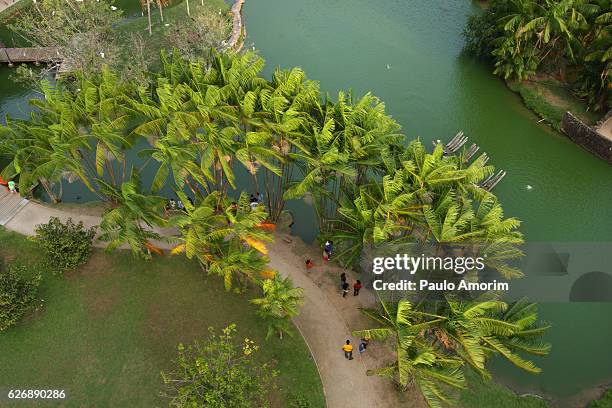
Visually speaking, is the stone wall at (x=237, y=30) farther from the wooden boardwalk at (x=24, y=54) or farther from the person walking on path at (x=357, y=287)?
the person walking on path at (x=357, y=287)

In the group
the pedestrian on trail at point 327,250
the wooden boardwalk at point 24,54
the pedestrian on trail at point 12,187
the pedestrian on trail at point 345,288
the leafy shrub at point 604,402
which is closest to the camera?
the leafy shrub at point 604,402

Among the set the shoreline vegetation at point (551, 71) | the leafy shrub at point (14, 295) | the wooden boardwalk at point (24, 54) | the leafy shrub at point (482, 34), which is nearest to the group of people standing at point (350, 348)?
the leafy shrub at point (14, 295)

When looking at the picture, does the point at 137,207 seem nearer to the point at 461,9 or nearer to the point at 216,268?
the point at 216,268

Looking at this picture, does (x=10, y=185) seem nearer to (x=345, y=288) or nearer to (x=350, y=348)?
(x=345, y=288)

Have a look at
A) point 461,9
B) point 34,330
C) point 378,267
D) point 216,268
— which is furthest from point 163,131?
point 461,9

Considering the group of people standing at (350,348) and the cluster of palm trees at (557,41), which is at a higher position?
the cluster of palm trees at (557,41)

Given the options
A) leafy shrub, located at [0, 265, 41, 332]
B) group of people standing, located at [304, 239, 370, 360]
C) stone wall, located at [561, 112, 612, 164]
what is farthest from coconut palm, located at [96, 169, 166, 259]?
stone wall, located at [561, 112, 612, 164]

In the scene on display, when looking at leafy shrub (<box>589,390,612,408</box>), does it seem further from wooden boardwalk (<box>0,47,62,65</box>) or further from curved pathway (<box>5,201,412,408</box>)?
wooden boardwalk (<box>0,47,62,65</box>)
